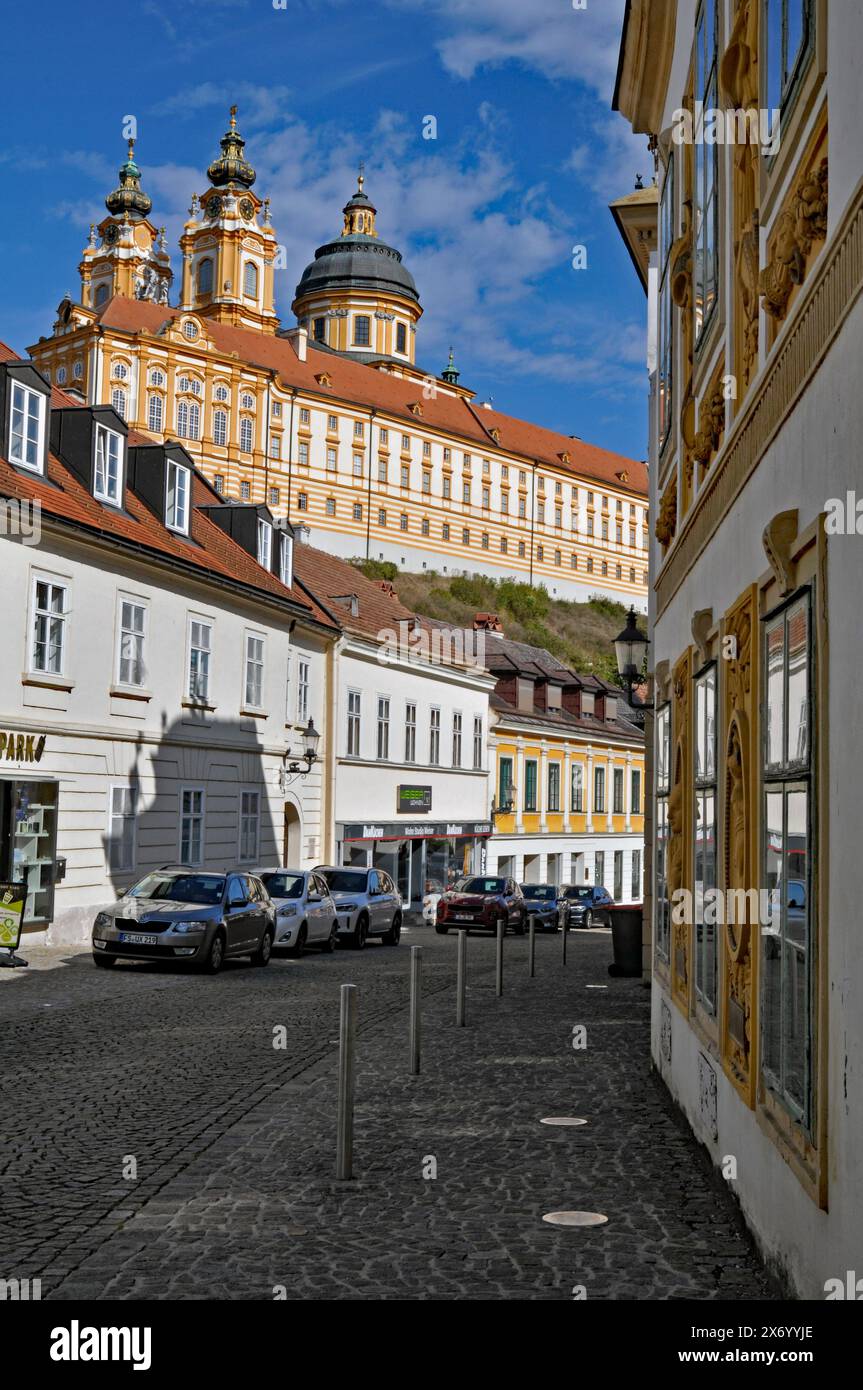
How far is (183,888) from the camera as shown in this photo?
21156 millimetres

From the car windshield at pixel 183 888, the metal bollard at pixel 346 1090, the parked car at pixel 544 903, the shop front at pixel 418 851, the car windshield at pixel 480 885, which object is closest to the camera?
the metal bollard at pixel 346 1090

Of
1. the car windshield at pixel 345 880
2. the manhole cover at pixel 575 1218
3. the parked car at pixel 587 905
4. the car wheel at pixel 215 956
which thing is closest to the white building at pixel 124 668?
the car windshield at pixel 345 880

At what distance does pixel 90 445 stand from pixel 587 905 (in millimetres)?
23375

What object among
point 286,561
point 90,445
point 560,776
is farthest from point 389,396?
point 90,445

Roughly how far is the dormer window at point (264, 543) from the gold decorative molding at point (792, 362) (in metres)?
27.1

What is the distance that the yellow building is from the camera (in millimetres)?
51281

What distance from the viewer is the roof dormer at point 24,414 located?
23.2m

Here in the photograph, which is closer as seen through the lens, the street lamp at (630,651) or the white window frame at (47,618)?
the street lamp at (630,651)

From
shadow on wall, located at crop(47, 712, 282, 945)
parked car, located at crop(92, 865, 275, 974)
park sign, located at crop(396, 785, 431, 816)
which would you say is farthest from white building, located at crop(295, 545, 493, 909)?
parked car, located at crop(92, 865, 275, 974)

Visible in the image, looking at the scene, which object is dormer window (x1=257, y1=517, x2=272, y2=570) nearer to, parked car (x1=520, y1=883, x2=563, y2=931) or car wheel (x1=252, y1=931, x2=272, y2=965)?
parked car (x1=520, y1=883, x2=563, y2=931)

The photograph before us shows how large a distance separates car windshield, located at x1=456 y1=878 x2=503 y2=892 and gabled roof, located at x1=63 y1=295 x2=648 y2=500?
63.6 metres

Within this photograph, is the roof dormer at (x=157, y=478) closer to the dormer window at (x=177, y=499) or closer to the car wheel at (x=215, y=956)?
the dormer window at (x=177, y=499)

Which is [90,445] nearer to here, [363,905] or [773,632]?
[363,905]
